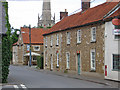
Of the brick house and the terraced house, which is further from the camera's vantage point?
the brick house

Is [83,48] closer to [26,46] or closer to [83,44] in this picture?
[83,44]

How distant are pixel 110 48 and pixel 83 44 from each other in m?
6.12

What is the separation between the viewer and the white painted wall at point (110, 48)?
2185 centimetres

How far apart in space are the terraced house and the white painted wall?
77 cm

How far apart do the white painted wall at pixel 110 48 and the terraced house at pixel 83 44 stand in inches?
30.3

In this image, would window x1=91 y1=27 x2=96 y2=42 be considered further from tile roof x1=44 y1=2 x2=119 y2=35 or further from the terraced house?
tile roof x1=44 y1=2 x2=119 y2=35

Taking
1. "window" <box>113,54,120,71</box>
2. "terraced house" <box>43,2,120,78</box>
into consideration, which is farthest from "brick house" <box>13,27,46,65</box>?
"window" <box>113,54,120,71</box>

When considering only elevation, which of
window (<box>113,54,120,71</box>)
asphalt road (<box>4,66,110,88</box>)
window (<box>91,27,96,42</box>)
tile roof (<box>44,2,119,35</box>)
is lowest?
asphalt road (<box>4,66,110,88</box>)

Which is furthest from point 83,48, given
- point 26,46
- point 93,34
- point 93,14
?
point 26,46

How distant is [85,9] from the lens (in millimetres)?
35656

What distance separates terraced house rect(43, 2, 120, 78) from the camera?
25.0 m

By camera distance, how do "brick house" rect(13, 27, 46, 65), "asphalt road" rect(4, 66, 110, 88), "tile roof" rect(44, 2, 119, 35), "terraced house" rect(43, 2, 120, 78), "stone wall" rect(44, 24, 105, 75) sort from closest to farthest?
"asphalt road" rect(4, 66, 110, 88)
"stone wall" rect(44, 24, 105, 75)
"terraced house" rect(43, 2, 120, 78)
"tile roof" rect(44, 2, 119, 35)
"brick house" rect(13, 27, 46, 65)

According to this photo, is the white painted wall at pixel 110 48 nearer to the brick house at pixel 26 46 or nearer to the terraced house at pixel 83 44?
the terraced house at pixel 83 44

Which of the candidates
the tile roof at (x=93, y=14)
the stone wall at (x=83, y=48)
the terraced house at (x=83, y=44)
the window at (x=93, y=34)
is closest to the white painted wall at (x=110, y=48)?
the terraced house at (x=83, y=44)
